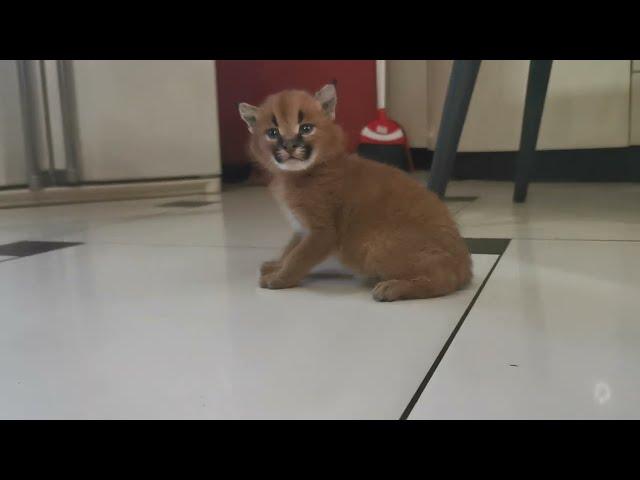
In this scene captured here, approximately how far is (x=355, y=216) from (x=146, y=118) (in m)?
1.81

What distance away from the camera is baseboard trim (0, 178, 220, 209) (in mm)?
2287

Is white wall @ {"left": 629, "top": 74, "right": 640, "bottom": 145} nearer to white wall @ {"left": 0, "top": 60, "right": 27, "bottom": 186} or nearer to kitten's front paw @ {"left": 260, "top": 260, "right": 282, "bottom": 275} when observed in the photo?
kitten's front paw @ {"left": 260, "top": 260, "right": 282, "bottom": 275}

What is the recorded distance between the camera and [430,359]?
2.23 ft

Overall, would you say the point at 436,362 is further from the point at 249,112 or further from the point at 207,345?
the point at 249,112

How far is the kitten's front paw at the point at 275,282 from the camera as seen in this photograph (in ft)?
3.36

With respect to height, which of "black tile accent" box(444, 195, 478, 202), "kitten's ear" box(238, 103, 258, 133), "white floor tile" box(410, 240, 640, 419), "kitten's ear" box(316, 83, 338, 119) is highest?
"kitten's ear" box(316, 83, 338, 119)

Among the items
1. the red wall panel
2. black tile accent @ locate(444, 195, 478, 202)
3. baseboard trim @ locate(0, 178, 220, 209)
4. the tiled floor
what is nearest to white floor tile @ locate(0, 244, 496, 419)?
the tiled floor

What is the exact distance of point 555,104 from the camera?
2539 millimetres

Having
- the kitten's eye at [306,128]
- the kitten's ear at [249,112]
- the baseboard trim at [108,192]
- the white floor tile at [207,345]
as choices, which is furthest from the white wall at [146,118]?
the kitten's eye at [306,128]

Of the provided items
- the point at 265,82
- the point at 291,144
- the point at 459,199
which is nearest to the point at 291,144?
the point at 291,144
